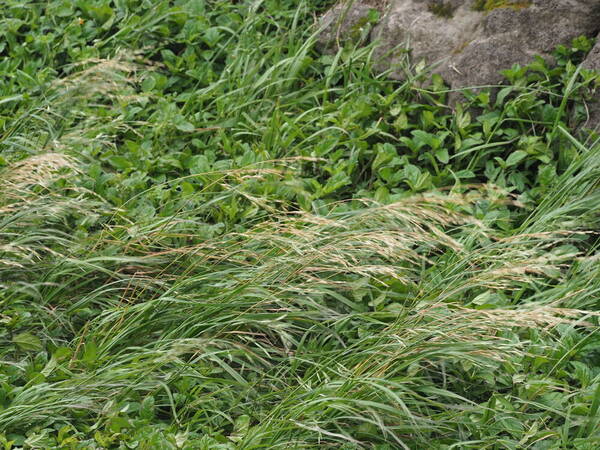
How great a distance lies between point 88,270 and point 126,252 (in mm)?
153

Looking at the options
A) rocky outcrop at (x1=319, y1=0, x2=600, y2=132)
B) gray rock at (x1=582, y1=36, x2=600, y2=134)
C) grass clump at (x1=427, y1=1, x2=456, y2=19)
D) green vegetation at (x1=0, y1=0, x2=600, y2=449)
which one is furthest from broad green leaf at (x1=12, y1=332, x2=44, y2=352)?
grass clump at (x1=427, y1=1, x2=456, y2=19)

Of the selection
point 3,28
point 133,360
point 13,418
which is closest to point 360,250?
point 133,360

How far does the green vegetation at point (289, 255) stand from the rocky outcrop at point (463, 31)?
0.11 m

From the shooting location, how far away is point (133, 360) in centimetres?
291

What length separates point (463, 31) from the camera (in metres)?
4.39

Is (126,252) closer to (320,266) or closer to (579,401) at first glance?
(320,266)

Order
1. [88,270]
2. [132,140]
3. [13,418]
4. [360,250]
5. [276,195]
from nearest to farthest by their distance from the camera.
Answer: [13,418]
[360,250]
[88,270]
[276,195]
[132,140]

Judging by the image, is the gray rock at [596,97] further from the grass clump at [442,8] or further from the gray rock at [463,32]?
the grass clump at [442,8]

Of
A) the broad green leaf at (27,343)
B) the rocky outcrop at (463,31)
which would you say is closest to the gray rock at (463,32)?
the rocky outcrop at (463,31)

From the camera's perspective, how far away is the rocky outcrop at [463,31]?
13.6 ft

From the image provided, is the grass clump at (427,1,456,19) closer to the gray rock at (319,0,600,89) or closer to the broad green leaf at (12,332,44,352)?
the gray rock at (319,0,600,89)

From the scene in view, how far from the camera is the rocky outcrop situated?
13.6 ft

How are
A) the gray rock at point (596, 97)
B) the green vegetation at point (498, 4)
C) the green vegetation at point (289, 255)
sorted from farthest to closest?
the green vegetation at point (498, 4) → the gray rock at point (596, 97) → the green vegetation at point (289, 255)

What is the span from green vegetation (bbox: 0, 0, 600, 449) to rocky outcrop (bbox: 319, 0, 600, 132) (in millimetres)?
112
